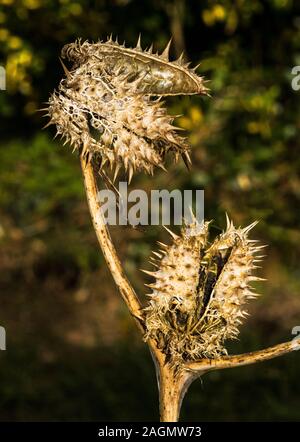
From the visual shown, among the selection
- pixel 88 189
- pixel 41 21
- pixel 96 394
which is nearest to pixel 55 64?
pixel 41 21

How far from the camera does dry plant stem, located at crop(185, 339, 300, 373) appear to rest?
1280mm

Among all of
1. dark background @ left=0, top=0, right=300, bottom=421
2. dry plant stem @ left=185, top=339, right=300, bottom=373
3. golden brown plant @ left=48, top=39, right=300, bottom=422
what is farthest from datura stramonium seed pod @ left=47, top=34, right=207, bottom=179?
dark background @ left=0, top=0, right=300, bottom=421

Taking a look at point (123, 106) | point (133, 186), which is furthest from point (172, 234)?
point (133, 186)

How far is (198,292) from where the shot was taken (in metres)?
1.34

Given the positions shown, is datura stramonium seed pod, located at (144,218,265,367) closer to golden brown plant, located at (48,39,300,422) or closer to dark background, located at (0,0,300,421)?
golden brown plant, located at (48,39,300,422)

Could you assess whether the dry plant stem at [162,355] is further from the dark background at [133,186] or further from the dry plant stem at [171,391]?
the dark background at [133,186]

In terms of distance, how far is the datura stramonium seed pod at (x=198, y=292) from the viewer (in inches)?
51.8

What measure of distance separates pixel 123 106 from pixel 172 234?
207mm

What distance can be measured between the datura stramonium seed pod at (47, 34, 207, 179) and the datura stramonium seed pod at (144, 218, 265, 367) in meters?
0.14

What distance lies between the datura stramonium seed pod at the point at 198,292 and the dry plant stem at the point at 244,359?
0.04 feet

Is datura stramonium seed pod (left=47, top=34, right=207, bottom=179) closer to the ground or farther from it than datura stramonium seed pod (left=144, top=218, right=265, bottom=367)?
farther from it

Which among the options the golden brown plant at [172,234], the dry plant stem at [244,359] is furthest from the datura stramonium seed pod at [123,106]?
the dry plant stem at [244,359]

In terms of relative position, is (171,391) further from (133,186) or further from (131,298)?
(133,186)

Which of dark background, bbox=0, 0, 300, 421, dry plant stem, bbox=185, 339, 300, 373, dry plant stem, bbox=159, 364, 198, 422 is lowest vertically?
dry plant stem, bbox=159, 364, 198, 422
